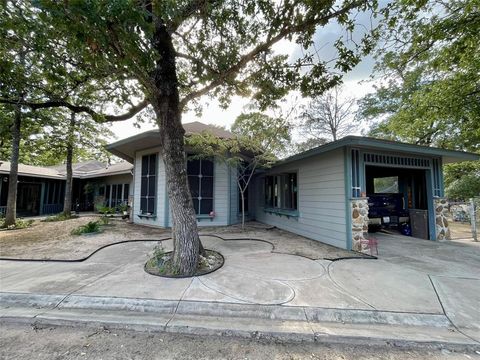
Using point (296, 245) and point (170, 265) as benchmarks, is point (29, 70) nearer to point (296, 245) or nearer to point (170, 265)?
point (170, 265)

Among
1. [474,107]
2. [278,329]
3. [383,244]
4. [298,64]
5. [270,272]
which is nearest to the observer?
[278,329]

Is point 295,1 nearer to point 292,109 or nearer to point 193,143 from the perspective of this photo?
point 292,109

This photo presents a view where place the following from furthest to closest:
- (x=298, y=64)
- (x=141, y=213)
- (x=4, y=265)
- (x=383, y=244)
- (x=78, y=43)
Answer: (x=141, y=213) < (x=383, y=244) < (x=298, y=64) < (x=4, y=265) < (x=78, y=43)

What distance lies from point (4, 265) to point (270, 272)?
5666mm

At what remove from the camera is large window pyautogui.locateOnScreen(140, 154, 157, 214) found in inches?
364

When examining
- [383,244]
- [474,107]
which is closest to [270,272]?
[383,244]

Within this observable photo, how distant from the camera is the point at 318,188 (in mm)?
6711

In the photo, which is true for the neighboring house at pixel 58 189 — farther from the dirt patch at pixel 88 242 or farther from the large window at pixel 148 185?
the dirt patch at pixel 88 242

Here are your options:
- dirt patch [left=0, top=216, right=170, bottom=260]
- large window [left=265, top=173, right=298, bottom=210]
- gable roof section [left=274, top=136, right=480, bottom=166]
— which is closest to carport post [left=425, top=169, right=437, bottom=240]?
gable roof section [left=274, top=136, right=480, bottom=166]

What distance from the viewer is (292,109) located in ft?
25.5

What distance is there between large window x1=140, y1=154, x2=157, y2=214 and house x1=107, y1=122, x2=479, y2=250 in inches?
1.7

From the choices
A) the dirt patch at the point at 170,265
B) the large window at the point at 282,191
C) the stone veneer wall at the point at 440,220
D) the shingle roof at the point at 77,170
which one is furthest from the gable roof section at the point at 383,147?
the shingle roof at the point at 77,170

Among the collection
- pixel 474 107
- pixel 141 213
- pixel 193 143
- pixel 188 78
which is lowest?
pixel 141 213

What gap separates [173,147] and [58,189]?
16593 millimetres
